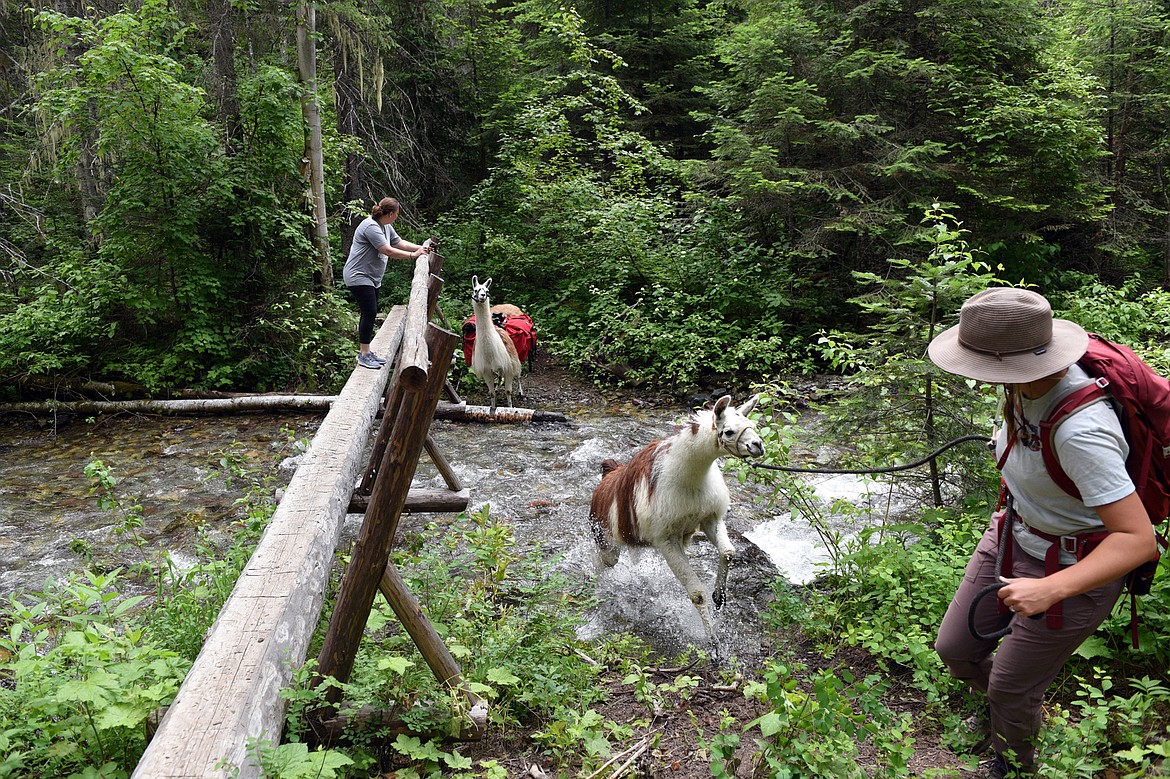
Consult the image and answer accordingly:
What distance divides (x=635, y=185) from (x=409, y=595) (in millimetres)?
14787

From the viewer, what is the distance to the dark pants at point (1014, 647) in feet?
8.73

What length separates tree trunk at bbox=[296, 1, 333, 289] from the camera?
12406mm

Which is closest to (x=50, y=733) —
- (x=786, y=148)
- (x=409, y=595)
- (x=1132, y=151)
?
(x=409, y=595)

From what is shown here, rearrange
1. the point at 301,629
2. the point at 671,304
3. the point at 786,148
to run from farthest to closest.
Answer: the point at 671,304, the point at 786,148, the point at 301,629

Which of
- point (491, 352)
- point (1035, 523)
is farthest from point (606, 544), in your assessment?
point (491, 352)

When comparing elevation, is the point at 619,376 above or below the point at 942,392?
below

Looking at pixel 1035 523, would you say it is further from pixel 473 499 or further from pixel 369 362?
pixel 369 362

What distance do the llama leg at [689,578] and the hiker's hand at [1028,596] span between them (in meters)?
2.89

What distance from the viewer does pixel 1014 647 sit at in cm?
281

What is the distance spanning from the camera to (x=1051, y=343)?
104 inches

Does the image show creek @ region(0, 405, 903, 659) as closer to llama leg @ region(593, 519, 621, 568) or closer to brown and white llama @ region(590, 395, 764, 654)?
llama leg @ region(593, 519, 621, 568)

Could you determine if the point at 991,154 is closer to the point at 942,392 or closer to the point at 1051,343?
the point at 942,392

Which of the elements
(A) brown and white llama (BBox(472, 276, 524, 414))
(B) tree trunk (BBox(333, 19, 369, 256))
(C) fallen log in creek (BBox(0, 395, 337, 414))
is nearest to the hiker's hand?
(A) brown and white llama (BBox(472, 276, 524, 414))

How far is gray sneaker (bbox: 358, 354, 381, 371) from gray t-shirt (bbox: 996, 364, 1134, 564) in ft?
20.2
